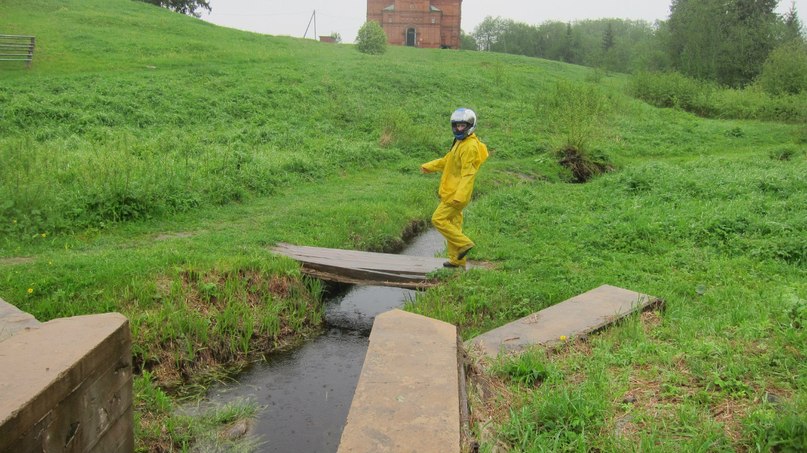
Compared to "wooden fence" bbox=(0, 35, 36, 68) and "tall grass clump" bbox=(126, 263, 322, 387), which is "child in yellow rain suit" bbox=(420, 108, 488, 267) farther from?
"wooden fence" bbox=(0, 35, 36, 68)

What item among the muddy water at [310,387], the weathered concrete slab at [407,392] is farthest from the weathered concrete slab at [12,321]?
the weathered concrete slab at [407,392]

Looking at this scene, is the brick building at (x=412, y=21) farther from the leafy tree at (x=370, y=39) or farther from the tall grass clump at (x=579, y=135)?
the tall grass clump at (x=579, y=135)

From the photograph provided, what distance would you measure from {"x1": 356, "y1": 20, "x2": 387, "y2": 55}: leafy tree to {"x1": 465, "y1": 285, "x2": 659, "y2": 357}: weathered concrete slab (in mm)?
37175

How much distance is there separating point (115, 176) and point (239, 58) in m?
19.5

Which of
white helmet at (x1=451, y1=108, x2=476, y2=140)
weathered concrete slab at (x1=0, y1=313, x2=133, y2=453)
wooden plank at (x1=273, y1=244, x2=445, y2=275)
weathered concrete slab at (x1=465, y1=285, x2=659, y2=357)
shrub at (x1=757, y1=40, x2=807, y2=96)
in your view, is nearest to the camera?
weathered concrete slab at (x1=0, y1=313, x2=133, y2=453)

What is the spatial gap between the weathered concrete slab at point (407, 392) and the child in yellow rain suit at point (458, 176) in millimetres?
2966

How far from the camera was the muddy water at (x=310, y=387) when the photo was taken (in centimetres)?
490

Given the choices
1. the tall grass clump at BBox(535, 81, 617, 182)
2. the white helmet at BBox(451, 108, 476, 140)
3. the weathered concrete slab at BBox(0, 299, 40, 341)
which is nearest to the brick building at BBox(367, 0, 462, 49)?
the tall grass clump at BBox(535, 81, 617, 182)

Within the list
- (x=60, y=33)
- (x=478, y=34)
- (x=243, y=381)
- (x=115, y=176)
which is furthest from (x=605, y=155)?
(x=478, y=34)

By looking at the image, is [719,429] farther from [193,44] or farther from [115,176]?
[193,44]

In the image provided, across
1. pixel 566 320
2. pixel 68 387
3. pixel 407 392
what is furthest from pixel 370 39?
pixel 68 387

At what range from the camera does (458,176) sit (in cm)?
768

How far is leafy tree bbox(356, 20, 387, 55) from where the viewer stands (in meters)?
41.5

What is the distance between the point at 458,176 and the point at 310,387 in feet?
10.8
